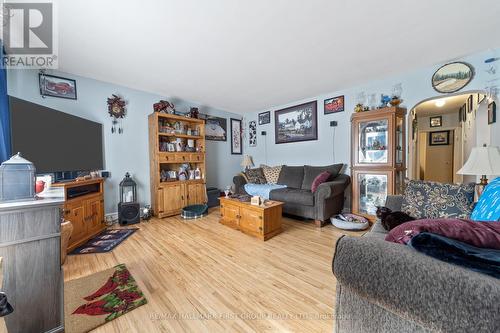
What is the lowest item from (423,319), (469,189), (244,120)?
(423,319)

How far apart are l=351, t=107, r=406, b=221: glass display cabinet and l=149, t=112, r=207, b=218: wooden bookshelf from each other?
111 inches

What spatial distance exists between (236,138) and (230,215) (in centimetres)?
269

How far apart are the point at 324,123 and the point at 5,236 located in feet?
13.5

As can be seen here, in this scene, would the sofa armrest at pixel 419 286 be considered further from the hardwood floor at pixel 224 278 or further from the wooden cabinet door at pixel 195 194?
the wooden cabinet door at pixel 195 194

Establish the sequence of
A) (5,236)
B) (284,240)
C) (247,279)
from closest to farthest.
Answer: (5,236), (247,279), (284,240)

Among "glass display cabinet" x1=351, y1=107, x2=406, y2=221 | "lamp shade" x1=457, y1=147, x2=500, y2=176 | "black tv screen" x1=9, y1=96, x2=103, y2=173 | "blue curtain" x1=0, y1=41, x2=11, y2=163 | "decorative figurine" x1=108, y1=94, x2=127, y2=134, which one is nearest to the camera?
"blue curtain" x1=0, y1=41, x2=11, y2=163

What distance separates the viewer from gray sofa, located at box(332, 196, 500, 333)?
469 mm

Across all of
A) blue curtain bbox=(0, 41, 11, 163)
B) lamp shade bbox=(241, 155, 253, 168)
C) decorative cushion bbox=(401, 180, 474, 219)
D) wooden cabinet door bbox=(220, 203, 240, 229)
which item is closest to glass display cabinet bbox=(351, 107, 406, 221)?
decorative cushion bbox=(401, 180, 474, 219)

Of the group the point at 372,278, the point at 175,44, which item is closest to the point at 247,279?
the point at 372,278

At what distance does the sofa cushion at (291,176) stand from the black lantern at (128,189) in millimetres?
2744

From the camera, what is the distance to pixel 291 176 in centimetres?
396

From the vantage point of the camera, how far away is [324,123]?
385cm

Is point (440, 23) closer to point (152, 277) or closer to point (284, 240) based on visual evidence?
point (284, 240)

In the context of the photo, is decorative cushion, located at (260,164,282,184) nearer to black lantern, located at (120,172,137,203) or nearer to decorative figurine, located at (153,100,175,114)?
decorative figurine, located at (153,100,175,114)
